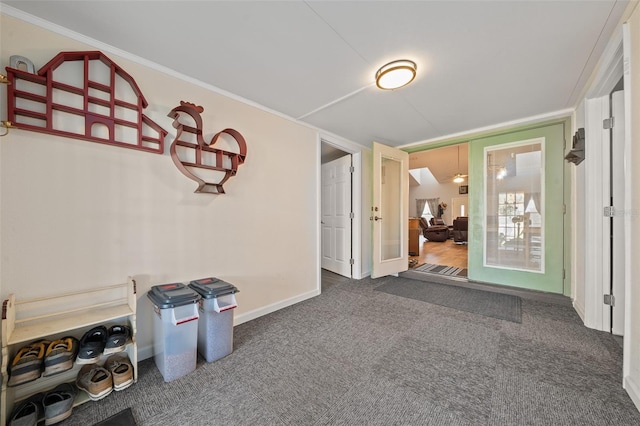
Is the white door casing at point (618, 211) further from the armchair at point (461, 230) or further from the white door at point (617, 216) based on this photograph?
the armchair at point (461, 230)

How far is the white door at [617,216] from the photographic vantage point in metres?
1.88

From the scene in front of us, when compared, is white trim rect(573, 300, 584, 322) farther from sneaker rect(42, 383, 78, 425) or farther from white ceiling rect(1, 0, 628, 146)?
sneaker rect(42, 383, 78, 425)

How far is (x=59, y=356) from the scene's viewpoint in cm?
123

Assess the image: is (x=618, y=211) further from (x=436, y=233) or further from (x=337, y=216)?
(x=436, y=233)

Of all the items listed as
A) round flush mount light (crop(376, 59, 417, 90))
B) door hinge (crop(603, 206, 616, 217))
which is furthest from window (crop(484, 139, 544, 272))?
round flush mount light (crop(376, 59, 417, 90))

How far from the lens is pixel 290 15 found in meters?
1.36

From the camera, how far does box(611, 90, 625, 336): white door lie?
188 cm

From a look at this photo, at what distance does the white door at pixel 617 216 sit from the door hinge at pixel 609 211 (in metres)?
0.01

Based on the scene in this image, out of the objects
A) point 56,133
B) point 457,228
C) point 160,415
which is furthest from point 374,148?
point 457,228

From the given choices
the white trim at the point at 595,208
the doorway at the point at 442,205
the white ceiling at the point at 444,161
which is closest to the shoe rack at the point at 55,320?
the white trim at the point at 595,208

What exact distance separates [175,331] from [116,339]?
312 millimetres

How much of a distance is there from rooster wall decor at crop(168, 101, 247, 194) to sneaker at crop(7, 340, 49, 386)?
127cm

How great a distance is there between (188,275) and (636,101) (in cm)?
310

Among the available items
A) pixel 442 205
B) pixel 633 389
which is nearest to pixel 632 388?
pixel 633 389
